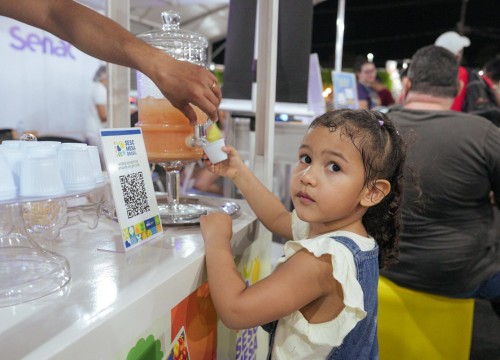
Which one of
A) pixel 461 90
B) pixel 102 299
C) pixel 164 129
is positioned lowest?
pixel 102 299

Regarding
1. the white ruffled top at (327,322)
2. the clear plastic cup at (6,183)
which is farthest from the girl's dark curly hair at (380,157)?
the clear plastic cup at (6,183)

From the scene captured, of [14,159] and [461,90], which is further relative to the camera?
[461,90]

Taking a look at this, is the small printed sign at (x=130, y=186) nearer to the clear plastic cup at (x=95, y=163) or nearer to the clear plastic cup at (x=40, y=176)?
the clear plastic cup at (x=95, y=163)

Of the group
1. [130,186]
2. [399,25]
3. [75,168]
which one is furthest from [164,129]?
[399,25]

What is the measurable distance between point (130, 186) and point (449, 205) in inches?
48.7

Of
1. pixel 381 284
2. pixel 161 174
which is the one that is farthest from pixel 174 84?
pixel 161 174

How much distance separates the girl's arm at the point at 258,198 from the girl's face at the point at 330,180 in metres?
0.25

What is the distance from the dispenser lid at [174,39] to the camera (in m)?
1.12

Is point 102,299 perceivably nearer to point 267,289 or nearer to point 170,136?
point 267,289

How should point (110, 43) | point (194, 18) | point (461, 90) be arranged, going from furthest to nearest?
point (194, 18) < point (461, 90) < point (110, 43)

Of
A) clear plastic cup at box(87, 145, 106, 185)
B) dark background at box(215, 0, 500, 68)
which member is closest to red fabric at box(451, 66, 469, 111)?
clear plastic cup at box(87, 145, 106, 185)

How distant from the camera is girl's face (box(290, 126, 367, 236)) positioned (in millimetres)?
835

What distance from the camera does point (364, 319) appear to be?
2.84 feet

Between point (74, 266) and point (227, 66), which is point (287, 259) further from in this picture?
point (227, 66)
